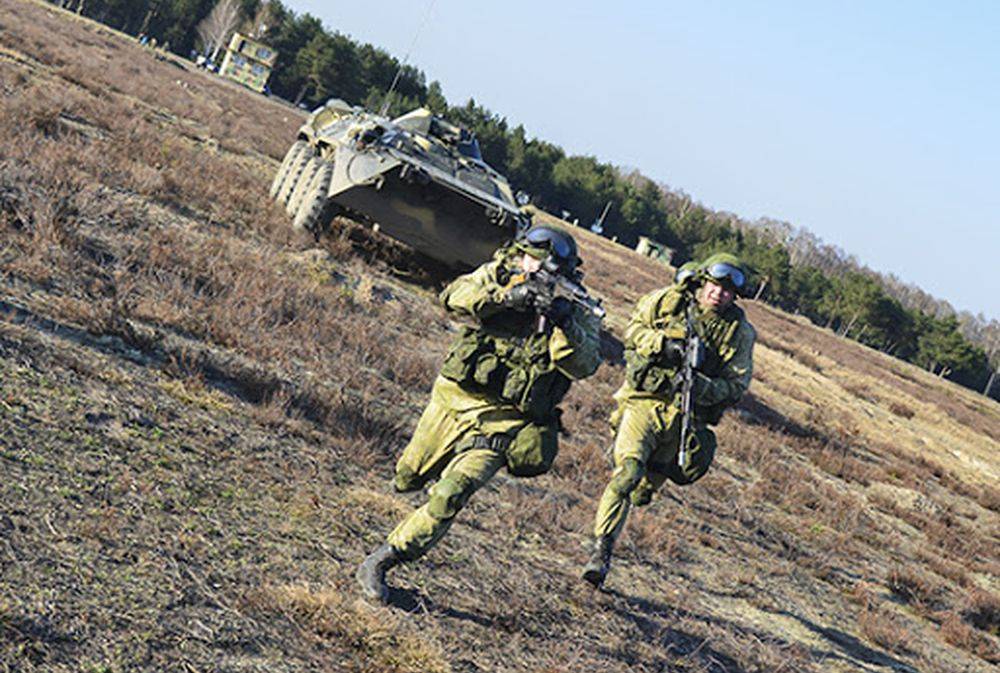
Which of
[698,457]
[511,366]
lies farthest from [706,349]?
[511,366]

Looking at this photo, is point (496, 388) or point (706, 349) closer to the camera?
point (496, 388)

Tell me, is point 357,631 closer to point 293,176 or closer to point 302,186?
point 302,186

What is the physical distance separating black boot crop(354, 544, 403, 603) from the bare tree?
7465 cm

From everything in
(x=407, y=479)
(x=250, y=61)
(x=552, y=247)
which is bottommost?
(x=407, y=479)

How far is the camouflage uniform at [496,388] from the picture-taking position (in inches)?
167

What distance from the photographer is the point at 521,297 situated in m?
4.14

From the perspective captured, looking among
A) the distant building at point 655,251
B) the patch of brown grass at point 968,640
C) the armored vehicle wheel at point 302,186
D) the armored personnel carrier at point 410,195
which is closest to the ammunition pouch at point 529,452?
the patch of brown grass at point 968,640

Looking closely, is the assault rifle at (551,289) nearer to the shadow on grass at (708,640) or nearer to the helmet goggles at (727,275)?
the helmet goggles at (727,275)

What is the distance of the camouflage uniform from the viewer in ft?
13.9

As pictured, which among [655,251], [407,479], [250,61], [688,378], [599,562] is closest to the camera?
[407,479]

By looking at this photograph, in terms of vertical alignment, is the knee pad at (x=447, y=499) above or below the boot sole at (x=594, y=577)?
above

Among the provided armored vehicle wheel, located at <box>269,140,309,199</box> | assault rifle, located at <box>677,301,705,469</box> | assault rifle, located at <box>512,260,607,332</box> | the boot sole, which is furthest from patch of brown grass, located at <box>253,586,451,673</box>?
armored vehicle wheel, located at <box>269,140,309,199</box>

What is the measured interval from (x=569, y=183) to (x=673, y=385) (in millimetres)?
65415

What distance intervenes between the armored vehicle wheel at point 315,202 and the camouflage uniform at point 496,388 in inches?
288
